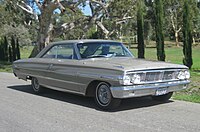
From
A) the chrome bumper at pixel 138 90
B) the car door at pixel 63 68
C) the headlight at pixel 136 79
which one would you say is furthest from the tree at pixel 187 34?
the headlight at pixel 136 79

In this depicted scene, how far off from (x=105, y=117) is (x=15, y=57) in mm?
21904

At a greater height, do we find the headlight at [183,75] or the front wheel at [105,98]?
the headlight at [183,75]

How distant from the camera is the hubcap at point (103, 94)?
761cm

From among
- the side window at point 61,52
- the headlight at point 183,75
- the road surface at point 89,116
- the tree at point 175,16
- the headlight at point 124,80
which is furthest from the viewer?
the tree at point 175,16

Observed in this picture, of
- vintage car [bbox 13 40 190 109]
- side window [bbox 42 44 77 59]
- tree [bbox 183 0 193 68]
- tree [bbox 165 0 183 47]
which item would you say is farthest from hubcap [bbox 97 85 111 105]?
tree [bbox 165 0 183 47]

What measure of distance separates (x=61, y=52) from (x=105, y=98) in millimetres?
2355

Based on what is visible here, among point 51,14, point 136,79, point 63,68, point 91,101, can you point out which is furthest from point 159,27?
point 136,79

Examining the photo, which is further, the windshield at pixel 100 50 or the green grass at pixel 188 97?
the green grass at pixel 188 97

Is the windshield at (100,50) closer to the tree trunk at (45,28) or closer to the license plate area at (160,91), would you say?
the license plate area at (160,91)

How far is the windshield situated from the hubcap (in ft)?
3.83

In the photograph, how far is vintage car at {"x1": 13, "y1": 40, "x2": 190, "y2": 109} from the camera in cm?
727

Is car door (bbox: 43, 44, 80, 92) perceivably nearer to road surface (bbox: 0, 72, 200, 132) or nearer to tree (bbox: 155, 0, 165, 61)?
road surface (bbox: 0, 72, 200, 132)

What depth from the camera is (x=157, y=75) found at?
7.63 metres

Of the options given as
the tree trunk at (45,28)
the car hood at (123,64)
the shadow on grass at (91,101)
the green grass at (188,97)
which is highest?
the tree trunk at (45,28)
